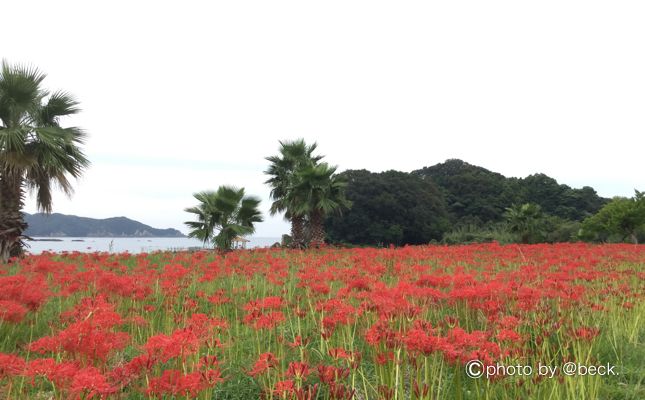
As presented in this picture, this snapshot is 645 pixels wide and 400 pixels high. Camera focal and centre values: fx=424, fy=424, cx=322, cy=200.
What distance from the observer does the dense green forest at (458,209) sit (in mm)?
32656

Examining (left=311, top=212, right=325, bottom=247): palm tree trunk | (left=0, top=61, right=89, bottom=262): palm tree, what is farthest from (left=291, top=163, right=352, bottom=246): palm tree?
(left=0, top=61, right=89, bottom=262): palm tree

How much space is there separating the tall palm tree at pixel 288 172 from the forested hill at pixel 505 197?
28592 millimetres

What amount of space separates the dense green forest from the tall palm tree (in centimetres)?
1398

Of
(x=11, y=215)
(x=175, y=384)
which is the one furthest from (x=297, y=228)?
(x=175, y=384)

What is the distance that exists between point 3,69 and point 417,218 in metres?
36.0

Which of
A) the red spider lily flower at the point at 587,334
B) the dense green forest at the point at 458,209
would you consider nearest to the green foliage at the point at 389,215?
the dense green forest at the point at 458,209

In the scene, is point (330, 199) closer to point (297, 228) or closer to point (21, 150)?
point (297, 228)

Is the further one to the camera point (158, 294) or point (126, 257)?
point (126, 257)

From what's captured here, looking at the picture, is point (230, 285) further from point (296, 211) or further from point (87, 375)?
point (296, 211)

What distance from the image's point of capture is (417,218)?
4294 centimetres

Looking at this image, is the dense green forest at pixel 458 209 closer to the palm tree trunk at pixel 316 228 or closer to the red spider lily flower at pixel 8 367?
the palm tree trunk at pixel 316 228

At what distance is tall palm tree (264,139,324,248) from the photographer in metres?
24.7

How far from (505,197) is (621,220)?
26.7 m

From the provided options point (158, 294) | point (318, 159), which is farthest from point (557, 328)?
point (318, 159)
